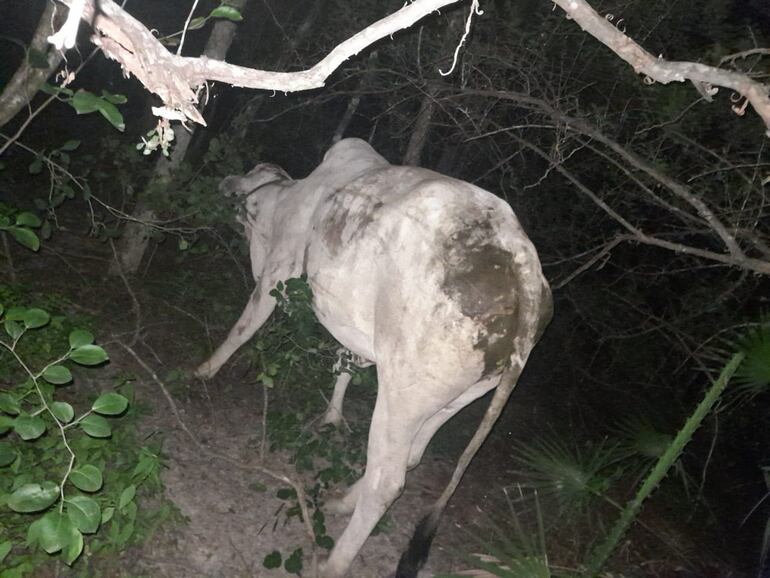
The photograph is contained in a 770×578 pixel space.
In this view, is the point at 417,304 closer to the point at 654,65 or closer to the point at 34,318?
the point at 654,65

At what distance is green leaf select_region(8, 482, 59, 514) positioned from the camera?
1813 mm

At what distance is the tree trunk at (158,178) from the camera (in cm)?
467

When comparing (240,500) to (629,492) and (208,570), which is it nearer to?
(208,570)

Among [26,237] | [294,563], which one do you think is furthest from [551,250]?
[26,237]

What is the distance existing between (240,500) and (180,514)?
451mm

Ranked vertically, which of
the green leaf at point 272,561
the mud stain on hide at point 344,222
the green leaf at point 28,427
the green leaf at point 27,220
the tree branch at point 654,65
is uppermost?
the tree branch at point 654,65

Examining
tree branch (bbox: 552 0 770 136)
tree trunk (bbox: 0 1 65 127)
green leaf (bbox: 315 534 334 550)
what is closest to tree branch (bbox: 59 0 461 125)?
tree branch (bbox: 552 0 770 136)

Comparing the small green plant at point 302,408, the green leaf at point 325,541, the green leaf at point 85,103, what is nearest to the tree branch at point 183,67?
the green leaf at point 85,103

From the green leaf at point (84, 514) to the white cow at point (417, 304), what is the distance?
1.75 metres

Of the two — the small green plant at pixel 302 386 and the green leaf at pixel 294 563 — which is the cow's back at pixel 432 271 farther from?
the green leaf at pixel 294 563

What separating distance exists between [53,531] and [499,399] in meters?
2.18

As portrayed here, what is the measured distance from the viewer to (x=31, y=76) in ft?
8.95

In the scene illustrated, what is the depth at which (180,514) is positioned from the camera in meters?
3.39

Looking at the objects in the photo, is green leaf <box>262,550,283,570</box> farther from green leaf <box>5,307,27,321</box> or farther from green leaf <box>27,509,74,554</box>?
green leaf <box>5,307,27,321</box>
